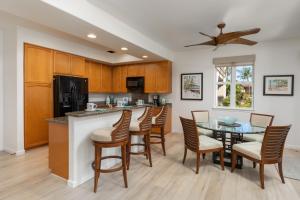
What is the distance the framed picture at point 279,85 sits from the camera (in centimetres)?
409

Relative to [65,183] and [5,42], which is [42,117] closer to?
[5,42]

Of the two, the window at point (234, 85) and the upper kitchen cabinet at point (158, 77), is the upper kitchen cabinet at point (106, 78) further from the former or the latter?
the window at point (234, 85)

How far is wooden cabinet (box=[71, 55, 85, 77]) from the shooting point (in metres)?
4.55

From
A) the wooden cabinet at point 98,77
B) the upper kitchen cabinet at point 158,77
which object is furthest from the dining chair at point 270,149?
the wooden cabinet at point 98,77

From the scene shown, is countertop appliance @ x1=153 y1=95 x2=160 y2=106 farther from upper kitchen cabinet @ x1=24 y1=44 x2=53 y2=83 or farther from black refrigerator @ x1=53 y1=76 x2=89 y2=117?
upper kitchen cabinet @ x1=24 y1=44 x2=53 y2=83

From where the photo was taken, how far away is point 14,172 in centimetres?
278

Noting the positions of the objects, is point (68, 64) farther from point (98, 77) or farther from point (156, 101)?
point (156, 101)

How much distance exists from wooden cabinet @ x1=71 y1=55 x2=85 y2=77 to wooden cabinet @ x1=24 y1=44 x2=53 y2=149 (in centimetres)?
57

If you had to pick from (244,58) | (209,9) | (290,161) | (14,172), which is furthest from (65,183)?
(244,58)

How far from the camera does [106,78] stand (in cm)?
600

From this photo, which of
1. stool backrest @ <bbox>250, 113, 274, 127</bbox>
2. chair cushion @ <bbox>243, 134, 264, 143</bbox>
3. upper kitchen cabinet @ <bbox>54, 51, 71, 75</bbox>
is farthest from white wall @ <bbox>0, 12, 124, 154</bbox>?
stool backrest @ <bbox>250, 113, 274, 127</bbox>

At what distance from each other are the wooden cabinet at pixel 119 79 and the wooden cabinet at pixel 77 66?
145 cm

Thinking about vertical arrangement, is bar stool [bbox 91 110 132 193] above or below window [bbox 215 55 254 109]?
below

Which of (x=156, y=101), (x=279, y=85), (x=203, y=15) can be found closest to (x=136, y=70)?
(x=156, y=101)
